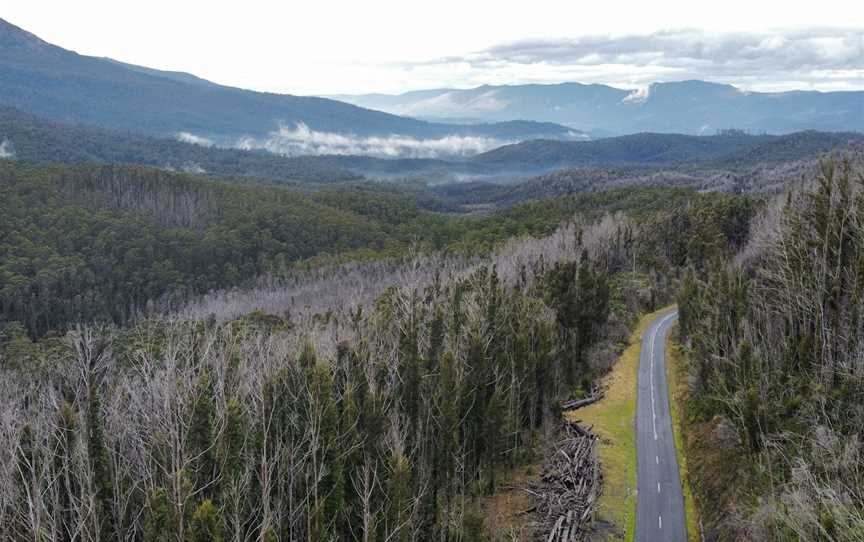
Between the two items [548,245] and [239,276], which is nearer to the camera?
[548,245]

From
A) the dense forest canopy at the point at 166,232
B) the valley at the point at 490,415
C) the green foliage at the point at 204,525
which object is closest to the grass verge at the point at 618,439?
the valley at the point at 490,415

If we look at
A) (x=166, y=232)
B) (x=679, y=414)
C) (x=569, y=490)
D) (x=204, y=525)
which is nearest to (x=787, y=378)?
(x=679, y=414)

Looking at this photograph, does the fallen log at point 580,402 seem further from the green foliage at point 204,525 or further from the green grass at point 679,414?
the green foliage at point 204,525

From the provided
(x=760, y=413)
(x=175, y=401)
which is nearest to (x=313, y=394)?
(x=175, y=401)

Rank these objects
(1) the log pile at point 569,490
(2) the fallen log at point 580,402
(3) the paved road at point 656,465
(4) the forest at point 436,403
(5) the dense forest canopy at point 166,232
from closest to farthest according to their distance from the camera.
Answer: (4) the forest at point 436,403, (1) the log pile at point 569,490, (3) the paved road at point 656,465, (2) the fallen log at point 580,402, (5) the dense forest canopy at point 166,232

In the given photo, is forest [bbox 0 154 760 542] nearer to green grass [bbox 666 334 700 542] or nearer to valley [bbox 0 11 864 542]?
valley [bbox 0 11 864 542]

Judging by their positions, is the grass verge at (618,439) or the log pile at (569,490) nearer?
the log pile at (569,490)

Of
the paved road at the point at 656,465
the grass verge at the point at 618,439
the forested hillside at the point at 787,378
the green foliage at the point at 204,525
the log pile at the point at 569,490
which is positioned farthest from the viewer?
the grass verge at the point at 618,439

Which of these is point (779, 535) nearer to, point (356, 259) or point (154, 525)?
point (154, 525)
